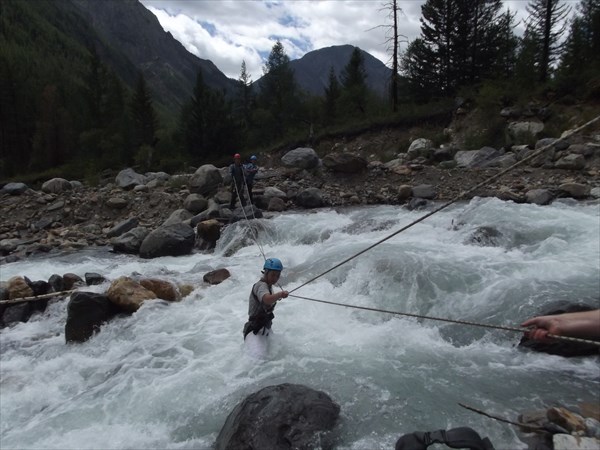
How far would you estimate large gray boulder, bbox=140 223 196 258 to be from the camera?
11438 mm

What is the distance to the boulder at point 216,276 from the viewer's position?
888cm

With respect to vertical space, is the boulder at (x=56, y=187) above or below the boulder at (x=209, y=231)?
above

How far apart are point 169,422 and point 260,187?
12653 millimetres

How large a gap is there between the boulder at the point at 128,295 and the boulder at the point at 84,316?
278 millimetres

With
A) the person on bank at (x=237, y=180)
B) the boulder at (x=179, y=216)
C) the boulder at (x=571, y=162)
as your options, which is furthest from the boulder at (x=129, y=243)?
the boulder at (x=571, y=162)

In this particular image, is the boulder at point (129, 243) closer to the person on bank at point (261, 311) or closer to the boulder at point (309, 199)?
the boulder at point (309, 199)

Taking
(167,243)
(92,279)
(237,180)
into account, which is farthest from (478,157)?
(92,279)

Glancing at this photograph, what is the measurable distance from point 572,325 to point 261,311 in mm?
4238

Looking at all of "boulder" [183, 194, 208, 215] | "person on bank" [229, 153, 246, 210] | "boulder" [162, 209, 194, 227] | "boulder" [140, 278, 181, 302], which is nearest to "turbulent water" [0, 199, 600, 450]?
"boulder" [140, 278, 181, 302]

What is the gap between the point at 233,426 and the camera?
4180mm

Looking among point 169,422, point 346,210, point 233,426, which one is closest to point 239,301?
point 169,422

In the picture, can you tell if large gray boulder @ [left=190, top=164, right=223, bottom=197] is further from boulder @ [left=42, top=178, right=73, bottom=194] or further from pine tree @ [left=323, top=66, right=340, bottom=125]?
pine tree @ [left=323, top=66, right=340, bottom=125]

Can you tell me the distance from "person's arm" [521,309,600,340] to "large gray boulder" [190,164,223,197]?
48.7 ft

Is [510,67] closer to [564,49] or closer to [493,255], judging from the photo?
[564,49]
